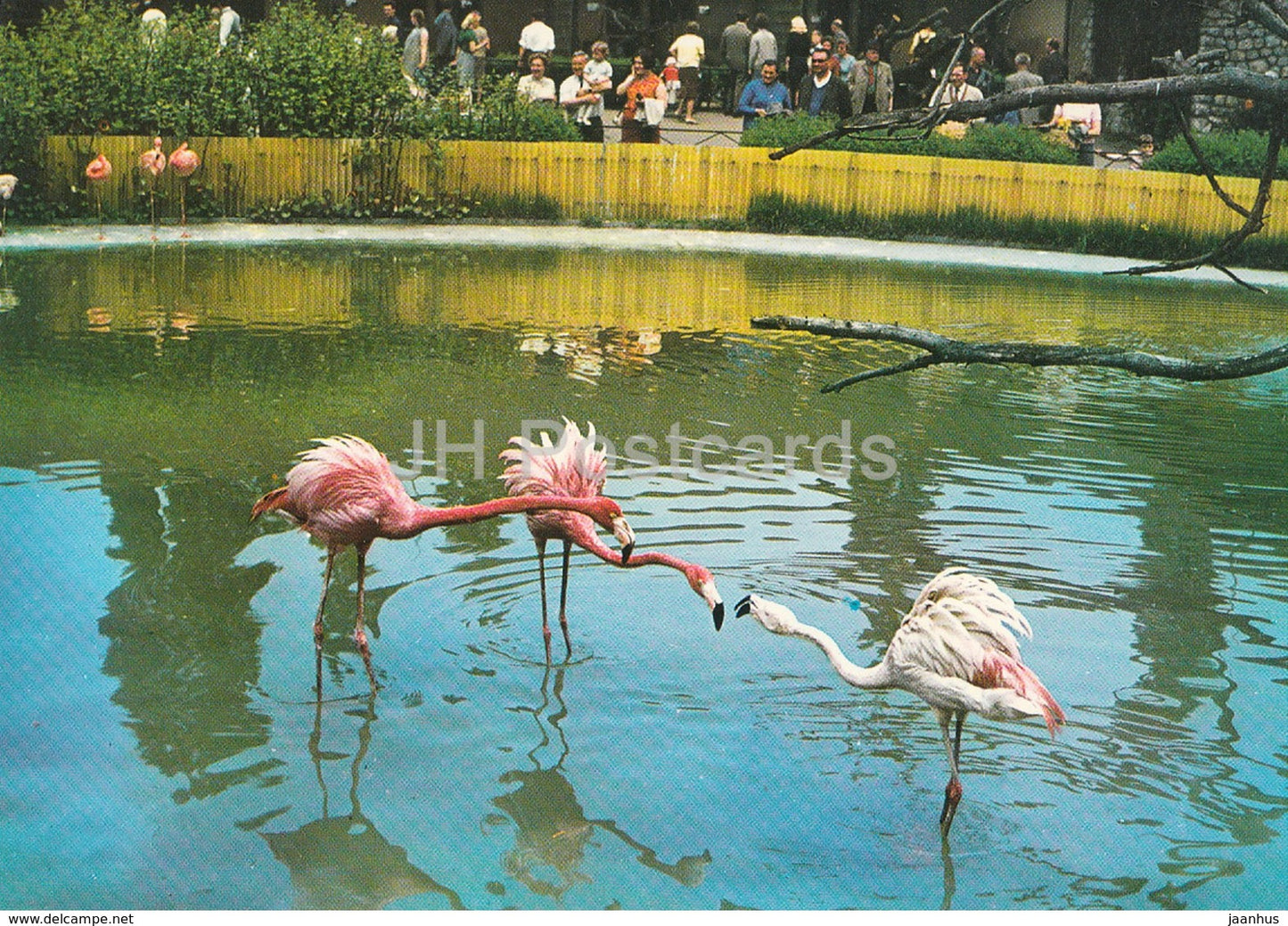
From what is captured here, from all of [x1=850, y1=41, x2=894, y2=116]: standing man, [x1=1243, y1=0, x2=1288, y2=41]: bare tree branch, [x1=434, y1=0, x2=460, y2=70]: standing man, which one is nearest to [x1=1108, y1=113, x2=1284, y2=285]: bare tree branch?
[x1=1243, y1=0, x2=1288, y2=41]: bare tree branch

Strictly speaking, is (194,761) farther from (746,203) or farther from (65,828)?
(746,203)

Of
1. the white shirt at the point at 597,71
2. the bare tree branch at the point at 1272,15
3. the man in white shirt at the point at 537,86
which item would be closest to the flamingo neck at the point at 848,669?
the bare tree branch at the point at 1272,15

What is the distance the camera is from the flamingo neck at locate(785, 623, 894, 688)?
5.63 meters

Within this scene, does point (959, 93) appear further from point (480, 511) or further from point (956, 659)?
point (956, 659)

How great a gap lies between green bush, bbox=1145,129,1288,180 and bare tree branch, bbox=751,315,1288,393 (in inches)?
681

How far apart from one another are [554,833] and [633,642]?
1.84 meters

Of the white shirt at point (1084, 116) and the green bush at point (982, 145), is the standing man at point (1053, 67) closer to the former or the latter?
the white shirt at point (1084, 116)

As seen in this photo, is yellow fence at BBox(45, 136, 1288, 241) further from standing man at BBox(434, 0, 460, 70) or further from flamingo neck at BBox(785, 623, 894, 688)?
flamingo neck at BBox(785, 623, 894, 688)

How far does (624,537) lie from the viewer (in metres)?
5.92

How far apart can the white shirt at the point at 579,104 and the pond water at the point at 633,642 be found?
11.5 m

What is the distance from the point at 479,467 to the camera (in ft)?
33.8

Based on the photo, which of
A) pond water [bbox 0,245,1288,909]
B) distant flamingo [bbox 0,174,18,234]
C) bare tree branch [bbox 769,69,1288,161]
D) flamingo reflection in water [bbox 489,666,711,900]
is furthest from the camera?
distant flamingo [bbox 0,174,18,234]

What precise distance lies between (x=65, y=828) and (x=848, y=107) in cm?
2106

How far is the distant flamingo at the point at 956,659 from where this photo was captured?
5.55 metres
